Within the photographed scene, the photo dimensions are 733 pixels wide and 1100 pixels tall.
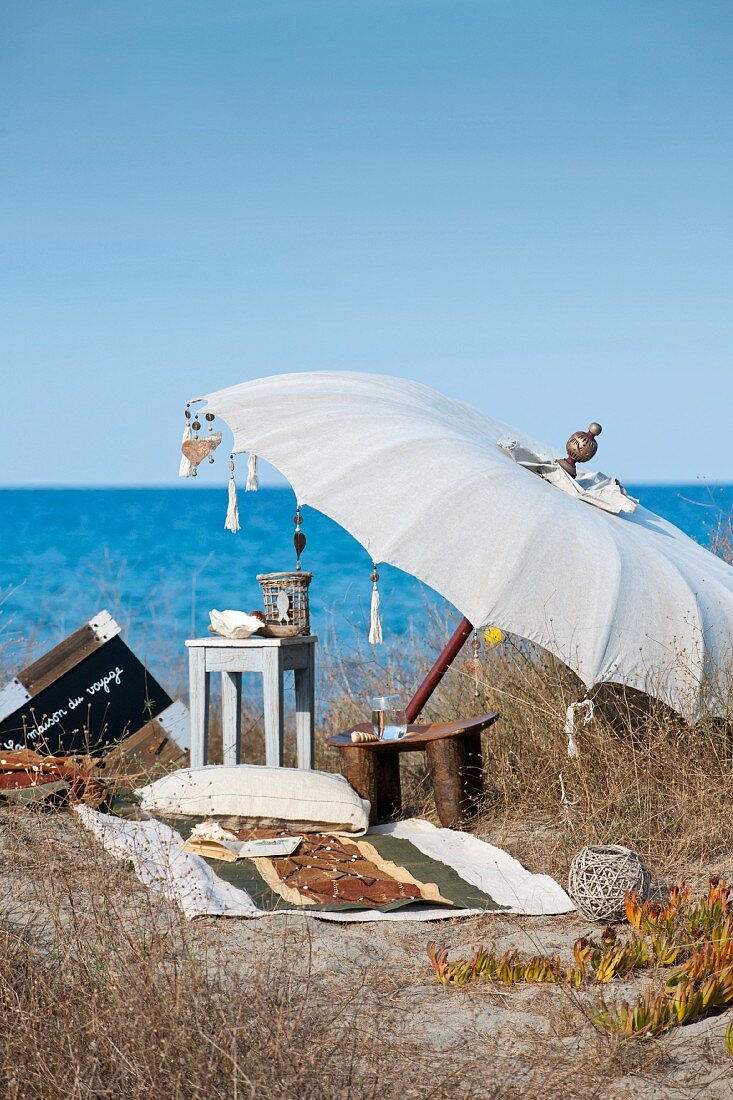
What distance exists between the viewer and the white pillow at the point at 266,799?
5.14m

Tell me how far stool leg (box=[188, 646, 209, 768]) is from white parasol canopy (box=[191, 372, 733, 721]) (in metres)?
1.28

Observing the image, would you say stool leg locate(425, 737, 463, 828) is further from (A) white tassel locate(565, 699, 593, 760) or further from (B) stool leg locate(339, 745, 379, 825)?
(A) white tassel locate(565, 699, 593, 760)

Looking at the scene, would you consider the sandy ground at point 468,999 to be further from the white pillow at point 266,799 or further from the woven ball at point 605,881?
the white pillow at point 266,799

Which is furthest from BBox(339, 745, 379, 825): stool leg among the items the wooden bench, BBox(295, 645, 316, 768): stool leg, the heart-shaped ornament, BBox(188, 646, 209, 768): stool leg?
the heart-shaped ornament

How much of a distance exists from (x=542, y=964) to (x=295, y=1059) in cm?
124

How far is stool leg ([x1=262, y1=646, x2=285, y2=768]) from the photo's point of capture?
5898mm

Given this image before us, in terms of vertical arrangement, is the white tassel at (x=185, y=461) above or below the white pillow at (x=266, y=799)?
above

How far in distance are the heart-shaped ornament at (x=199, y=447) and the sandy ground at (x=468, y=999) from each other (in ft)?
7.85

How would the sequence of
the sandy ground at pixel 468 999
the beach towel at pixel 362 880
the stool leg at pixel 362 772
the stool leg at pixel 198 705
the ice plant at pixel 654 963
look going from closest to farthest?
the sandy ground at pixel 468 999 < the ice plant at pixel 654 963 < the beach towel at pixel 362 880 < the stool leg at pixel 362 772 < the stool leg at pixel 198 705

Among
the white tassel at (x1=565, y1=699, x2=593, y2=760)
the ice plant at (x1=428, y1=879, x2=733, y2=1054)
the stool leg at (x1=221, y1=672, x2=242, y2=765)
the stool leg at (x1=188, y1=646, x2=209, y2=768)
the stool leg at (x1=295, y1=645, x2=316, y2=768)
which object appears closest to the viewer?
the ice plant at (x1=428, y1=879, x2=733, y2=1054)

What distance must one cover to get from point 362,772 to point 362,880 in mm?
1036

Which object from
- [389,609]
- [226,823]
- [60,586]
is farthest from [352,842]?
[60,586]

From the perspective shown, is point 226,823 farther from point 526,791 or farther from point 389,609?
point 389,609

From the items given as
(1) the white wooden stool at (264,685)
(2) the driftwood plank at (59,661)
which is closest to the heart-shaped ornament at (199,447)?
(1) the white wooden stool at (264,685)
